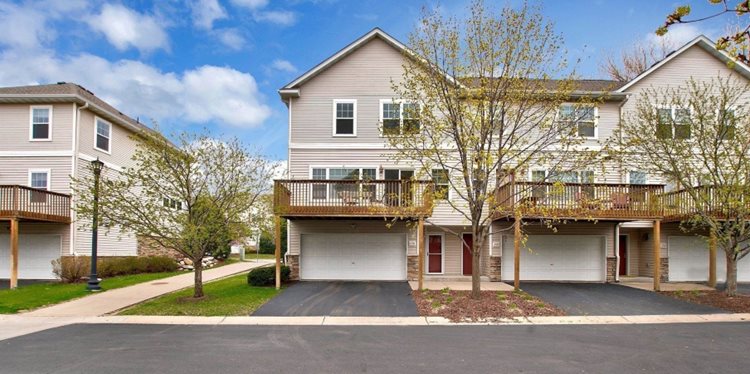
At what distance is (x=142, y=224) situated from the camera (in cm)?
1269

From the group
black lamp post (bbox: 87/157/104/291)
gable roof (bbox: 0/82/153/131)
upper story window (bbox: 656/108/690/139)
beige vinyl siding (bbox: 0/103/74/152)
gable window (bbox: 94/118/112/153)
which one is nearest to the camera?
black lamp post (bbox: 87/157/104/291)

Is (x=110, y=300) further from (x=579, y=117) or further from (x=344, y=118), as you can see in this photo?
(x=579, y=117)

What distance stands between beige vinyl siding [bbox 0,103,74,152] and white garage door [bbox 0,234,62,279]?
3.77m

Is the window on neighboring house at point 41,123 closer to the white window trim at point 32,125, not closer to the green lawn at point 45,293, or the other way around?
the white window trim at point 32,125

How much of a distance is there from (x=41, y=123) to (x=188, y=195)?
11.0 metres

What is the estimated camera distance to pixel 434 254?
19.1 m

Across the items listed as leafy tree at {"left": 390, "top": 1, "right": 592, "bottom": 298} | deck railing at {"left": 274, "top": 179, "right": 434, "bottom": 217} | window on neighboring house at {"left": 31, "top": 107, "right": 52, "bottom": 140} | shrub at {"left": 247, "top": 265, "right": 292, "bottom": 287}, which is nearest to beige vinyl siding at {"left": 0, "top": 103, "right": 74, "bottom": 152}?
window on neighboring house at {"left": 31, "top": 107, "right": 52, "bottom": 140}

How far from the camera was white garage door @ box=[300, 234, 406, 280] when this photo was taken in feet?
59.5

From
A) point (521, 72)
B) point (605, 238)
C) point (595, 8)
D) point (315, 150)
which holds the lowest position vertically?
point (605, 238)

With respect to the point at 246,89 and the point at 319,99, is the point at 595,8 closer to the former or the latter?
the point at 319,99

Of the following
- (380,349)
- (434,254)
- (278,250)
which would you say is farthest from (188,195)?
(434,254)

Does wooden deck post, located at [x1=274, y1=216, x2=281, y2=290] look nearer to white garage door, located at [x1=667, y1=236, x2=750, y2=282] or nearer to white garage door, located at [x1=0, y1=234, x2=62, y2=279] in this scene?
white garage door, located at [x1=0, y1=234, x2=62, y2=279]

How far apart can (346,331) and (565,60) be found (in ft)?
32.0

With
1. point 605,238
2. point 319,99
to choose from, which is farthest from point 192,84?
point 605,238
